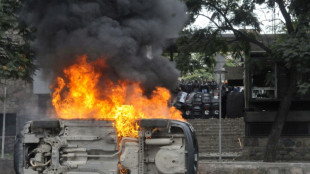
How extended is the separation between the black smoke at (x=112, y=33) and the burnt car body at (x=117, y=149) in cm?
158

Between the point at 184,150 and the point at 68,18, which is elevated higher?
the point at 68,18

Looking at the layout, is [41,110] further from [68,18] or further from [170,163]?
[170,163]

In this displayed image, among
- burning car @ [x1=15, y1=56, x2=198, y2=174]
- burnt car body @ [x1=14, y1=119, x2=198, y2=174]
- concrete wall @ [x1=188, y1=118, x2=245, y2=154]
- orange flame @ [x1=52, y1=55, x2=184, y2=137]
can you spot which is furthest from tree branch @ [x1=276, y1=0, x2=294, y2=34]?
burnt car body @ [x1=14, y1=119, x2=198, y2=174]

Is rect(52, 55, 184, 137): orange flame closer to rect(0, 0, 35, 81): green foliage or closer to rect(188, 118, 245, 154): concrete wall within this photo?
rect(0, 0, 35, 81): green foliage

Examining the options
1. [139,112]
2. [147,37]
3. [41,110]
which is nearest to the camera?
[139,112]

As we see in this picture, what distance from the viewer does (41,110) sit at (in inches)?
960

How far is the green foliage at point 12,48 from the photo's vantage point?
1185 centimetres

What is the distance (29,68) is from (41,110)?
437 inches

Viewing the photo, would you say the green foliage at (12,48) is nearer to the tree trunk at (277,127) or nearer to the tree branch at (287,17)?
the tree branch at (287,17)

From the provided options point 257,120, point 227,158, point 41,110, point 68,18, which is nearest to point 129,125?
point 68,18

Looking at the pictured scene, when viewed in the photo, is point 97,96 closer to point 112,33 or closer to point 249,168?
point 112,33

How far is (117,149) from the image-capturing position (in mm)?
8797

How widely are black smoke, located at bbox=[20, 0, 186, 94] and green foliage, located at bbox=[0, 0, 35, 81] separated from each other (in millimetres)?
1232

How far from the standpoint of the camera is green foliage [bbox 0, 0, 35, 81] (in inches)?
467
